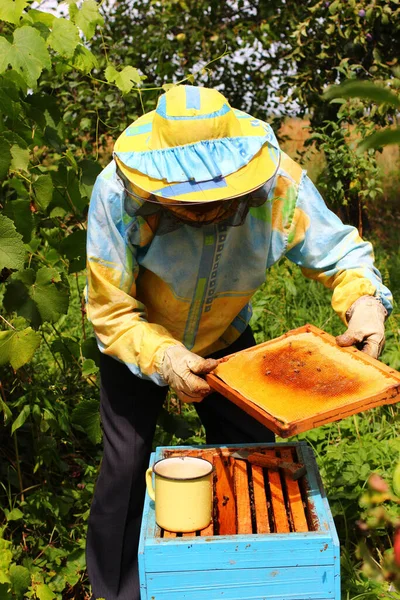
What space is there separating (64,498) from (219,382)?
4.60 feet

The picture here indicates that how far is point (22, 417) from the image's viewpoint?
9.00ft

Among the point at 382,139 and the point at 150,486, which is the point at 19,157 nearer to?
the point at 150,486

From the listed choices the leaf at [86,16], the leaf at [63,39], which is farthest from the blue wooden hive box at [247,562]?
the leaf at [86,16]

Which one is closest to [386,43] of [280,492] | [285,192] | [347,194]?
[347,194]

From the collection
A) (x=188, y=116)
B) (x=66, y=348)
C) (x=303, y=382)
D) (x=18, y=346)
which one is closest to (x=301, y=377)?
(x=303, y=382)

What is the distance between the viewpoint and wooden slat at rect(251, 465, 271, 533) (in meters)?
1.77

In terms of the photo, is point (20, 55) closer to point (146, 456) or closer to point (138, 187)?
point (138, 187)

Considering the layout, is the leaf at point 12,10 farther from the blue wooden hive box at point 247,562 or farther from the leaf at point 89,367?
the blue wooden hive box at point 247,562

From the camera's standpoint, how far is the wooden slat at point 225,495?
1.88m

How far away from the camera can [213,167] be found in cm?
185

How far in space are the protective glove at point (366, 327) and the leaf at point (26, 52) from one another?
1.26 m

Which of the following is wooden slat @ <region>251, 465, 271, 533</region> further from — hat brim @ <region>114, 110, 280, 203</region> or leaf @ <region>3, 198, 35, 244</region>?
leaf @ <region>3, 198, 35, 244</region>

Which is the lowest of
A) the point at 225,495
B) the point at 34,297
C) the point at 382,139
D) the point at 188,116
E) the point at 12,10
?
the point at 225,495

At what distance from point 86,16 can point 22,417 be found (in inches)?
57.6
